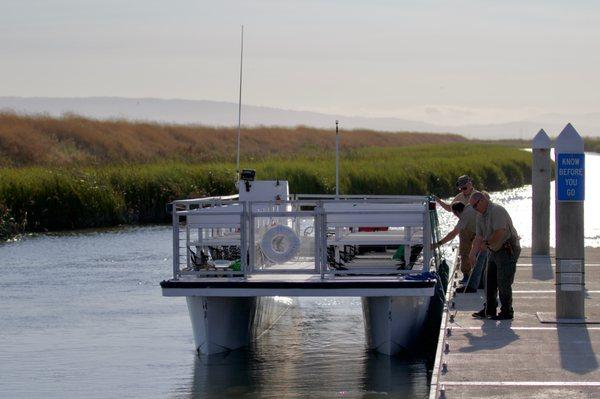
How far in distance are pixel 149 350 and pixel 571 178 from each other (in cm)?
622

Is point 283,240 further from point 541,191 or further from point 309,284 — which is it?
point 541,191

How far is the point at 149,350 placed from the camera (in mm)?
16750

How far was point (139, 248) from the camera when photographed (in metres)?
29.5

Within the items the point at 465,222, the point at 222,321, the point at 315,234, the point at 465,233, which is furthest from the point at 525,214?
the point at 315,234

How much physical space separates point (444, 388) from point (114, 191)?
85.4 ft

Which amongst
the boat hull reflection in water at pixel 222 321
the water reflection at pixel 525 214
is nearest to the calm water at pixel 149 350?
the boat hull reflection in water at pixel 222 321

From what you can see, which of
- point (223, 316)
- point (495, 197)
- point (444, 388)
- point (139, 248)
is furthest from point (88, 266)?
point (495, 197)

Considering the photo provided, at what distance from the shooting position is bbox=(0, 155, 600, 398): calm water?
47.6ft

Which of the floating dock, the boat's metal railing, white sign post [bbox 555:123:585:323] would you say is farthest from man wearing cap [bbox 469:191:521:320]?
the boat's metal railing

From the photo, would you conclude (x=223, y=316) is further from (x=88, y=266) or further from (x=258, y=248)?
(x=88, y=266)

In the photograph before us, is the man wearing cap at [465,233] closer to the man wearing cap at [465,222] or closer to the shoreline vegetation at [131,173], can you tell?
the man wearing cap at [465,222]

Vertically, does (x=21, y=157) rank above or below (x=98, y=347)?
above

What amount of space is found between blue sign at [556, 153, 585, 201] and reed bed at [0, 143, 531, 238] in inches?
812

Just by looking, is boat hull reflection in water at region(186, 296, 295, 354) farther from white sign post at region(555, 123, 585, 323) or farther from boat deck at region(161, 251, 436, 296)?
white sign post at region(555, 123, 585, 323)
